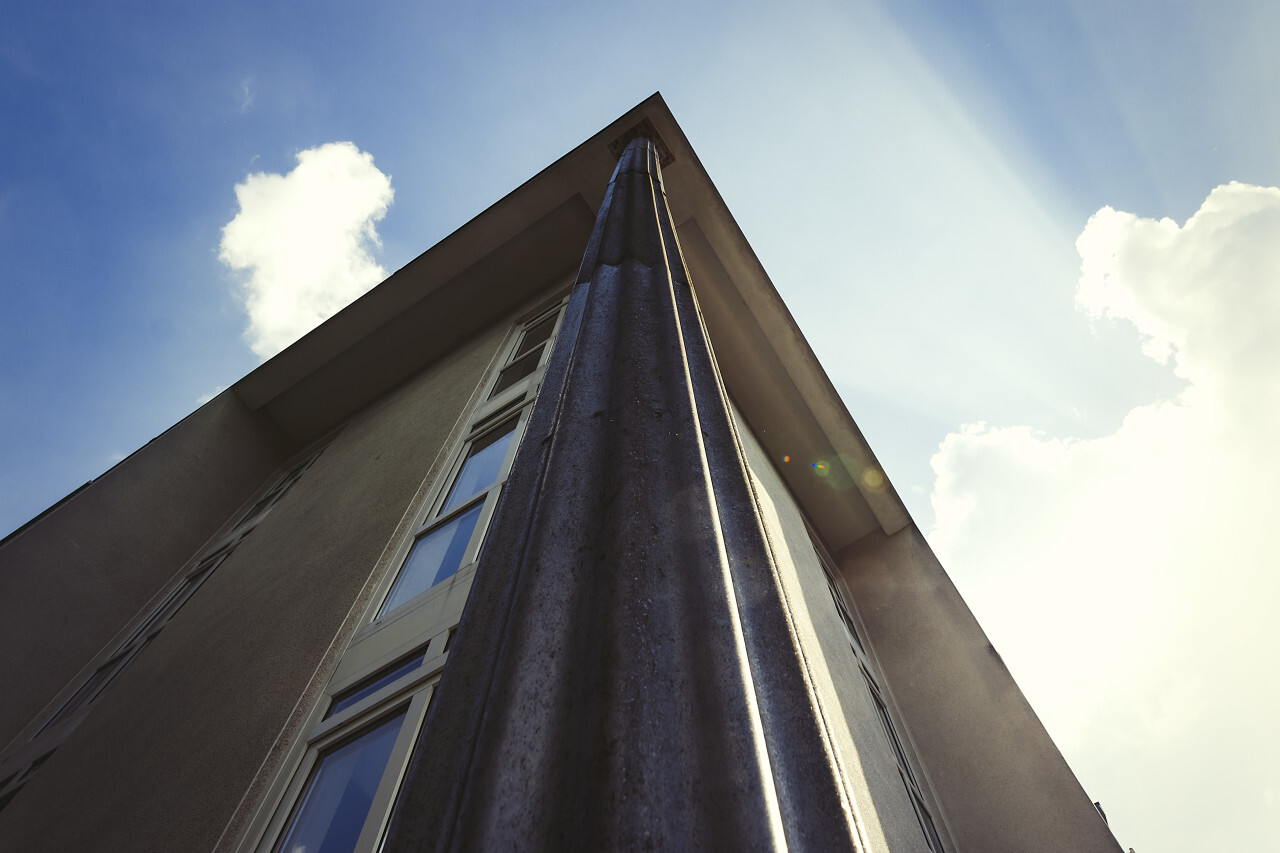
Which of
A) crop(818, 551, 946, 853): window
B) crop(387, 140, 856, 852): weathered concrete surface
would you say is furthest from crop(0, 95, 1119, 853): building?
crop(818, 551, 946, 853): window

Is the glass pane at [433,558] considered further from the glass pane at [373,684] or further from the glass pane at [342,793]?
the glass pane at [342,793]

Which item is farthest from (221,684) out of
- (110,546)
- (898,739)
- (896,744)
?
(898,739)

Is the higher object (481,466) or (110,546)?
(110,546)

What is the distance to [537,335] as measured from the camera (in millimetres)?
9852

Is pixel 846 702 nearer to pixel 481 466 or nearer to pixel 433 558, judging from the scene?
pixel 433 558

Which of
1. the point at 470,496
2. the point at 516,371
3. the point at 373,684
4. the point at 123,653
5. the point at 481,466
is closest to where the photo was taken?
the point at 373,684

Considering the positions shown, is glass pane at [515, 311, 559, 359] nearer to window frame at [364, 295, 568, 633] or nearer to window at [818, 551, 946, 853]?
window frame at [364, 295, 568, 633]

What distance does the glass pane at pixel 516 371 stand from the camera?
8.51 meters

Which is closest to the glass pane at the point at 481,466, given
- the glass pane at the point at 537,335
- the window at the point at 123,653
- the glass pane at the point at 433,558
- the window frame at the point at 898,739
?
the glass pane at the point at 433,558

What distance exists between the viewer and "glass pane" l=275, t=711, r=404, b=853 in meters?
3.42

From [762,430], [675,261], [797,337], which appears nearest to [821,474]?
[762,430]

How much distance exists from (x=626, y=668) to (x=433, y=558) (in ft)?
14.9

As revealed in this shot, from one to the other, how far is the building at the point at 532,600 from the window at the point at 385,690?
22mm

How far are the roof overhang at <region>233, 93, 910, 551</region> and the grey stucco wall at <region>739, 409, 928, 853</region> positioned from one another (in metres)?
2.96
